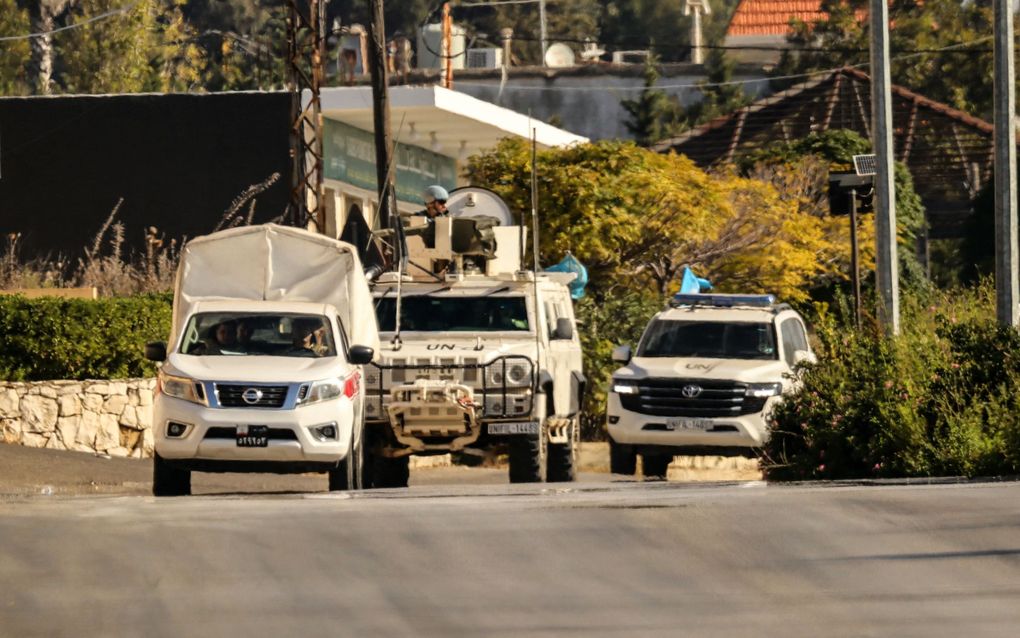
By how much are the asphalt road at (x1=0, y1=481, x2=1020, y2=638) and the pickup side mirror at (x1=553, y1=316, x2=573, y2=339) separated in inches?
287

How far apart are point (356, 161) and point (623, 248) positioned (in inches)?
237

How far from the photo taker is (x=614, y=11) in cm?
11169

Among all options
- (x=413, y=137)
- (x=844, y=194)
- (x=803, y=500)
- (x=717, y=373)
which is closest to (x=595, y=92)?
(x=413, y=137)

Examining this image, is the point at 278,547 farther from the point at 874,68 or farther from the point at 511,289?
the point at 874,68

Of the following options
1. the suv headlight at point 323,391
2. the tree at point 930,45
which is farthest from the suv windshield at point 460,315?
the tree at point 930,45

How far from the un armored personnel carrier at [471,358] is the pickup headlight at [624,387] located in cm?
44

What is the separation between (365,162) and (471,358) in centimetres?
2132

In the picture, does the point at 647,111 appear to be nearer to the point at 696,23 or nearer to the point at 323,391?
the point at 696,23

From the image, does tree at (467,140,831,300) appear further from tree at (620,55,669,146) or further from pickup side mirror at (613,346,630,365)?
tree at (620,55,669,146)

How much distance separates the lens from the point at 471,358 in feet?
62.9

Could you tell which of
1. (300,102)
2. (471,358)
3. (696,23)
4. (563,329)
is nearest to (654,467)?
(563,329)

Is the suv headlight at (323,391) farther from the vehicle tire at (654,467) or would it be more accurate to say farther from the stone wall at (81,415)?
the vehicle tire at (654,467)

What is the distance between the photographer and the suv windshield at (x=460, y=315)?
20.3 m

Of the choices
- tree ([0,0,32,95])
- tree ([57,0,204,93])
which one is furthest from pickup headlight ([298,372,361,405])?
tree ([0,0,32,95])
